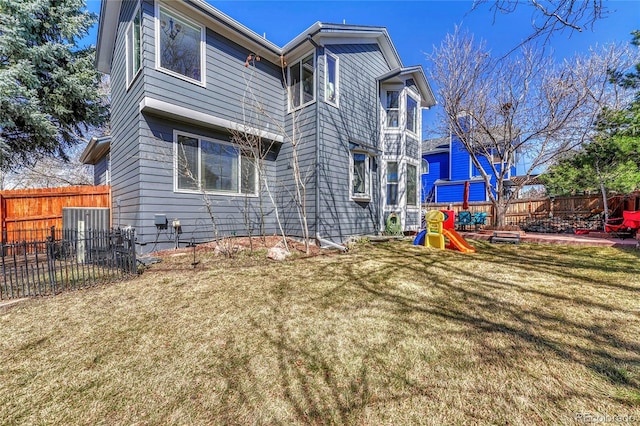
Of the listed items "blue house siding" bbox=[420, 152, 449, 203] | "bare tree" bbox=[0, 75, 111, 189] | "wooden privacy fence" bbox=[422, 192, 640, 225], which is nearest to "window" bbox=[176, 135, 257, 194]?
"wooden privacy fence" bbox=[422, 192, 640, 225]

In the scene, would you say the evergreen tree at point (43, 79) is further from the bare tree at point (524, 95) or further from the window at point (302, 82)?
the bare tree at point (524, 95)

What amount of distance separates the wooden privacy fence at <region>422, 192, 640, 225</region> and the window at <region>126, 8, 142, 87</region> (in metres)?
15.6

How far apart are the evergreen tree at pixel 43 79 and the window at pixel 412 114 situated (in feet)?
47.4

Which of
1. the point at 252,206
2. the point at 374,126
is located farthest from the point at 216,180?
the point at 374,126

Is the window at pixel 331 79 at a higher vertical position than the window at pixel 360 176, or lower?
higher

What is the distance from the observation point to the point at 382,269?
5203 millimetres

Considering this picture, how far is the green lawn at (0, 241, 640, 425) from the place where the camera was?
190 centimetres

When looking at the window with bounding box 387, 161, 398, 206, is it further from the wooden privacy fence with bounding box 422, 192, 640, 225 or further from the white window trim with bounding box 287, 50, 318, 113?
the wooden privacy fence with bounding box 422, 192, 640, 225

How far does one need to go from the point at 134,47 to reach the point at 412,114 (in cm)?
980

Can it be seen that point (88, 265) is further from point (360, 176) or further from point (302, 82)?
point (360, 176)

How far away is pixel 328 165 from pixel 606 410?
7236 mm

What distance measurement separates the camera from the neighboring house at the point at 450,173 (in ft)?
61.2

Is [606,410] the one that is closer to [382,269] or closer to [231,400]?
[231,400]

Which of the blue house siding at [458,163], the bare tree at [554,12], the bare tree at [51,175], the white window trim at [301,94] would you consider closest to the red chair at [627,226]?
the bare tree at [554,12]
